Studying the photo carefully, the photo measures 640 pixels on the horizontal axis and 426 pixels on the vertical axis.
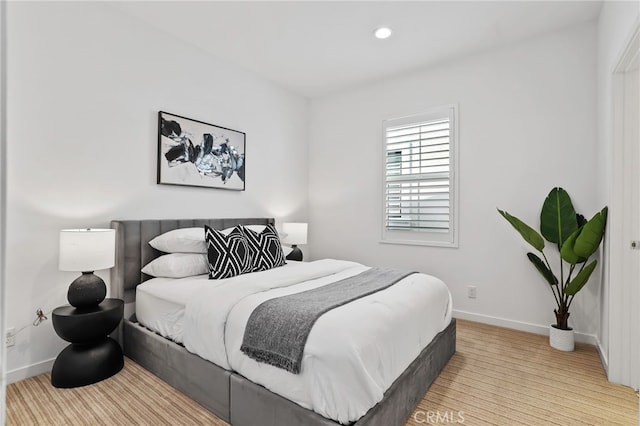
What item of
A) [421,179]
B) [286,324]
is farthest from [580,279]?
[286,324]

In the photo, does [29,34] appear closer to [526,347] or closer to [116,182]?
[116,182]

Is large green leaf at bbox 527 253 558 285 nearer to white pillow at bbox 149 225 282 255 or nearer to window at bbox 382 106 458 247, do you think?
window at bbox 382 106 458 247

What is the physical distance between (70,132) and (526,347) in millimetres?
4031

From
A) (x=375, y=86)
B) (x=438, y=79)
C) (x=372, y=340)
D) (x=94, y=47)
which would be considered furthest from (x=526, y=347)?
(x=94, y=47)

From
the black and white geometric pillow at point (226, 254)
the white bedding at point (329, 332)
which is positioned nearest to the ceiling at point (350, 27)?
the black and white geometric pillow at point (226, 254)

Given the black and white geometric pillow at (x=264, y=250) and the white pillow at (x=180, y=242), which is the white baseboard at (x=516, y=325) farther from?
the white pillow at (x=180, y=242)

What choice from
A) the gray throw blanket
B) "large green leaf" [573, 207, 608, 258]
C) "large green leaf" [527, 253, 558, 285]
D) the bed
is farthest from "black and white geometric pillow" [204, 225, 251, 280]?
"large green leaf" [573, 207, 608, 258]

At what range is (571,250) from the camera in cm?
255

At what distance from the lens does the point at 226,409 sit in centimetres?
176

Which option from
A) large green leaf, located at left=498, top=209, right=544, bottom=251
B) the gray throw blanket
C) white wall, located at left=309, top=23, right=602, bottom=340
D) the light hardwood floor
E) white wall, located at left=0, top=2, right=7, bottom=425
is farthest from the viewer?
white wall, located at left=309, top=23, right=602, bottom=340

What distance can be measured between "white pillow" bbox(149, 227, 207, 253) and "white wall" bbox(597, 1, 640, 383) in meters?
3.06

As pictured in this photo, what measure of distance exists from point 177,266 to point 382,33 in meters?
2.73

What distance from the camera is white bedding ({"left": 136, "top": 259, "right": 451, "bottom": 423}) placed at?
1.37 m

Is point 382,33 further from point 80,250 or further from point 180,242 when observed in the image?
point 80,250
